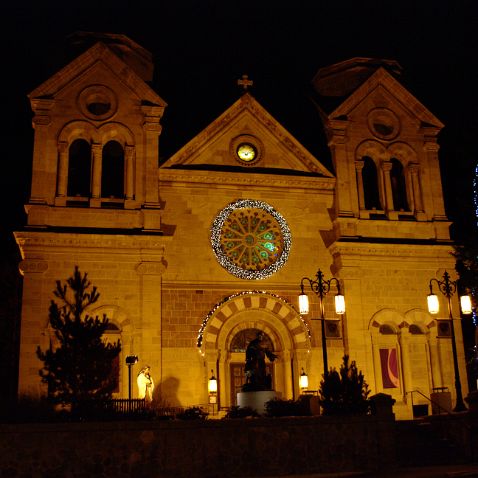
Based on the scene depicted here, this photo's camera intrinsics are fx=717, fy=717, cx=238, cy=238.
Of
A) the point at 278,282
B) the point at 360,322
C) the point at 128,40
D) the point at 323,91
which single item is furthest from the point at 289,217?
the point at 128,40

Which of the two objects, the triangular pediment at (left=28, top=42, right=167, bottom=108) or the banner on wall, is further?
the triangular pediment at (left=28, top=42, right=167, bottom=108)

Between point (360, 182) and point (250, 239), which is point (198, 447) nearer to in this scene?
point (250, 239)

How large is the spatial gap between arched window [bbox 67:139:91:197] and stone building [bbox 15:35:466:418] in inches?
5.9

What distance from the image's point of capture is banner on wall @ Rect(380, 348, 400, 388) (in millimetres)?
29078

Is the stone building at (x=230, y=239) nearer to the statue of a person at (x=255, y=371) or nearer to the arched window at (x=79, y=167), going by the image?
the arched window at (x=79, y=167)

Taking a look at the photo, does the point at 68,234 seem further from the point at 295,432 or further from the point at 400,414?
the point at 400,414

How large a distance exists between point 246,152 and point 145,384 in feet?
37.1

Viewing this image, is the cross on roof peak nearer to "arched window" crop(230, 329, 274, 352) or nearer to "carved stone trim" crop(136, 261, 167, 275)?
"carved stone trim" crop(136, 261, 167, 275)

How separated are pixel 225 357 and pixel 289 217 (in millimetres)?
6668

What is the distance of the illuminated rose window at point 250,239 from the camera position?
29.5 m

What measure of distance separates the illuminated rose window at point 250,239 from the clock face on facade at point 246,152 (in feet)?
6.69

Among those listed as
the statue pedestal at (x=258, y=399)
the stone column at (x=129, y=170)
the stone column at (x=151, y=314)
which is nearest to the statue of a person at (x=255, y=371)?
the statue pedestal at (x=258, y=399)

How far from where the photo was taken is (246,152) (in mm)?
31359

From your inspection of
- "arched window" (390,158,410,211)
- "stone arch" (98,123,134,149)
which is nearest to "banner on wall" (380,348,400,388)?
"arched window" (390,158,410,211)
